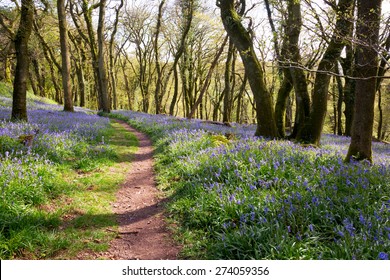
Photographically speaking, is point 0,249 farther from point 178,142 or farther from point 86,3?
point 86,3

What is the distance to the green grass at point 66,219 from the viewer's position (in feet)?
12.4

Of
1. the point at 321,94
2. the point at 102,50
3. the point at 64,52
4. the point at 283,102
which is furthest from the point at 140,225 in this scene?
the point at 102,50

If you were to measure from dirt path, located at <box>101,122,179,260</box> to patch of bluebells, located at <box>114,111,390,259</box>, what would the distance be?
50cm

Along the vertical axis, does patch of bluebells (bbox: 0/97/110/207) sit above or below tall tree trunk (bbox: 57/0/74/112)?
→ below

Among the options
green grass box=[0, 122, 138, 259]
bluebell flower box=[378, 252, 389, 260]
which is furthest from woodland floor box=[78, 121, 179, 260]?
bluebell flower box=[378, 252, 389, 260]

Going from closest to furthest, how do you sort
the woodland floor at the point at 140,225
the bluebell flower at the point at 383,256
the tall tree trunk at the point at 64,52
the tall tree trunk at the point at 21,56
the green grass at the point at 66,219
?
the bluebell flower at the point at 383,256 < the green grass at the point at 66,219 < the woodland floor at the point at 140,225 < the tall tree trunk at the point at 21,56 < the tall tree trunk at the point at 64,52

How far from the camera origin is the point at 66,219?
4801 millimetres

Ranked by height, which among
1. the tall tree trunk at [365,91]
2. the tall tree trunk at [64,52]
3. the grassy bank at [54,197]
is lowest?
the grassy bank at [54,197]

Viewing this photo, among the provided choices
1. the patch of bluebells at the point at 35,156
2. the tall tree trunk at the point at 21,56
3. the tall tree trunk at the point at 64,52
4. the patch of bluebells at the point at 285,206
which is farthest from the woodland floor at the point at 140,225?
the tall tree trunk at the point at 64,52

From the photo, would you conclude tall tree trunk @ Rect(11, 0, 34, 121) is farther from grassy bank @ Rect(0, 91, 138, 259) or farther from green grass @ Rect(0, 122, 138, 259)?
green grass @ Rect(0, 122, 138, 259)

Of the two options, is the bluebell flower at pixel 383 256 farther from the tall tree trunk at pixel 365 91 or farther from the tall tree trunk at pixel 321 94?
the tall tree trunk at pixel 321 94

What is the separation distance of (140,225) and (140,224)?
0.14 feet

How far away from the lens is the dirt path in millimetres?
4148
